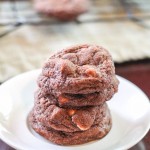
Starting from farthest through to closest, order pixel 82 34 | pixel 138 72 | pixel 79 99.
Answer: pixel 82 34, pixel 138 72, pixel 79 99

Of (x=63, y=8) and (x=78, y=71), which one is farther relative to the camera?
(x=63, y=8)

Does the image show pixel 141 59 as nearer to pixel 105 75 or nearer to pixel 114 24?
pixel 114 24

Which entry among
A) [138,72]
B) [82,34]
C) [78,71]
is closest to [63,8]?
[82,34]

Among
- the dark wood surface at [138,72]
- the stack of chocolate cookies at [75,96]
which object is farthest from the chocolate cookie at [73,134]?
the dark wood surface at [138,72]

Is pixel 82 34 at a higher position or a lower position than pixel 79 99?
lower

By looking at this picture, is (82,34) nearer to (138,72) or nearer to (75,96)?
(138,72)

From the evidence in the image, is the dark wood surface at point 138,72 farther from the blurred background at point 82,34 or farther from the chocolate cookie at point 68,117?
the chocolate cookie at point 68,117

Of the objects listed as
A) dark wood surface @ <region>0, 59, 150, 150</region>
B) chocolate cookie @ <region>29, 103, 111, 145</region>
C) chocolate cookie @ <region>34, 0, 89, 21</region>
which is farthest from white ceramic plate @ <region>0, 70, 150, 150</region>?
chocolate cookie @ <region>34, 0, 89, 21</region>

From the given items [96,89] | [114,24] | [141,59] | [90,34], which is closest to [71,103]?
[96,89]

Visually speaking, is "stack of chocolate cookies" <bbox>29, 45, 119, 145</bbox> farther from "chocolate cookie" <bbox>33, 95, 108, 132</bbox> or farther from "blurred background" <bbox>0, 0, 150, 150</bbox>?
"blurred background" <bbox>0, 0, 150, 150</bbox>
